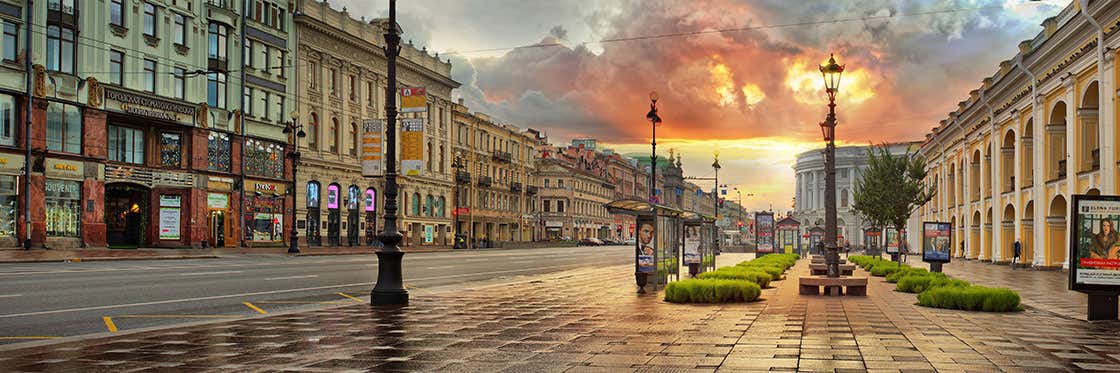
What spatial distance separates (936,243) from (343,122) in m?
46.5

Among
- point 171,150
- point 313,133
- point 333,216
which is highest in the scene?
point 313,133

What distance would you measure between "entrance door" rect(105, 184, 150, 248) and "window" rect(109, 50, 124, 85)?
18.4 ft

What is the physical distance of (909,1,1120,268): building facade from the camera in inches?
1244

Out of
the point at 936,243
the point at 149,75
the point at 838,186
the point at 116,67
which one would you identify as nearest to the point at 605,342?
the point at 936,243

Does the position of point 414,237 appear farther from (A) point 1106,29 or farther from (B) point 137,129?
(A) point 1106,29

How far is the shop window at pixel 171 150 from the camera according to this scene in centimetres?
4969

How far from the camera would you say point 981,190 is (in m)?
54.1

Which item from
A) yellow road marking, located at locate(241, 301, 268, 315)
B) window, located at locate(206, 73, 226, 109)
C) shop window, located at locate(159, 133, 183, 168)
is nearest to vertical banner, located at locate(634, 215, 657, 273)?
yellow road marking, located at locate(241, 301, 268, 315)

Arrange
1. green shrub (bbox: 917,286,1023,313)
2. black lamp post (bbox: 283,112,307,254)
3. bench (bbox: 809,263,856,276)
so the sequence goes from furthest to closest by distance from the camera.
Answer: black lamp post (bbox: 283,112,307,254) < bench (bbox: 809,263,856,276) < green shrub (bbox: 917,286,1023,313)

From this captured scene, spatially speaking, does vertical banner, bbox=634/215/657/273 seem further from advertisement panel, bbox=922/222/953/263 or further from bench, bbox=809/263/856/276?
advertisement panel, bbox=922/222/953/263

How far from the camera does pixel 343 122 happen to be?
225 ft

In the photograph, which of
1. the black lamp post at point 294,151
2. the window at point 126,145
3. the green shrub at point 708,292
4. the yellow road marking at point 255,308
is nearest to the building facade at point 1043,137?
the green shrub at point 708,292

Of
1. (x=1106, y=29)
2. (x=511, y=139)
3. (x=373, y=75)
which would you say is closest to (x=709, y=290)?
(x=1106, y=29)

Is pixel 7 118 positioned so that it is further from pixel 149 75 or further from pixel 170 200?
pixel 170 200
